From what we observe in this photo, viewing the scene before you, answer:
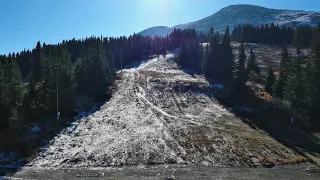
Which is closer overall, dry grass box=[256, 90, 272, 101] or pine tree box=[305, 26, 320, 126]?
pine tree box=[305, 26, 320, 126]

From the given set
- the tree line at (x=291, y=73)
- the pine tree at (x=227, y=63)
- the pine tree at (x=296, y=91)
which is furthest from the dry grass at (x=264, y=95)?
the pine tree at (x=227, y=63)

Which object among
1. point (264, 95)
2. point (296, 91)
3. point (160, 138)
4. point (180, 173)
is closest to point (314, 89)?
point (296, 91)

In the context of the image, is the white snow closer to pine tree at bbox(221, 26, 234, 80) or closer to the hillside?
the hillside

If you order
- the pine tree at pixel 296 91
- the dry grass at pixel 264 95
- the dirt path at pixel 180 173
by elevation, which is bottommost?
the dirt path at pixel 180 173

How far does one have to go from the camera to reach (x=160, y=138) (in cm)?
4584

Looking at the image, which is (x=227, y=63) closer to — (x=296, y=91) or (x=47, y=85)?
(x=296, y=91)

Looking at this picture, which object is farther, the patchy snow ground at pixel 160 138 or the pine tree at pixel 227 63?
the pine tree at pixel 227 63

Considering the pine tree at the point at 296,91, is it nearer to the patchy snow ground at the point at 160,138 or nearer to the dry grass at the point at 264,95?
the dry grass at the point at 264,95

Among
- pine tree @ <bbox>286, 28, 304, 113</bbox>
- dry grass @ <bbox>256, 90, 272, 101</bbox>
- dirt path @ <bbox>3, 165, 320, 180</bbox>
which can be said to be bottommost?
dirt path @ <bbox>3, 165, 320, 180</bbox>

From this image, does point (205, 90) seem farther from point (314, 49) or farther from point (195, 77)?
point (314, 49)

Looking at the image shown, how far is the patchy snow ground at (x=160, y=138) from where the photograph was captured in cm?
3831

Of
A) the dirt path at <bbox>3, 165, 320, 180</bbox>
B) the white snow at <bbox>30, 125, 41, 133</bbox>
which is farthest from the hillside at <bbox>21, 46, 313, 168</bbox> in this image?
the white snow at <bbox>30, 125, 41, 133</bbox>

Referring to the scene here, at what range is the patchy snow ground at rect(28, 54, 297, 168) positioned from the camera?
→ 3831 centimetres

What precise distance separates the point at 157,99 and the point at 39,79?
27166mm
